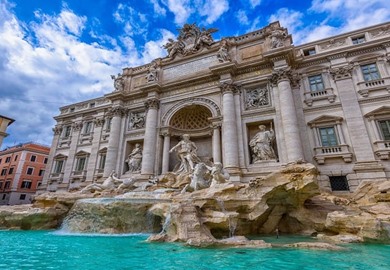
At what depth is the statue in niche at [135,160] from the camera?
60.5ft

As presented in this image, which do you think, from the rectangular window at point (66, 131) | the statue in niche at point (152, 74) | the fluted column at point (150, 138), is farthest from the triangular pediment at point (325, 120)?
the rectangular window at point (66, 131)

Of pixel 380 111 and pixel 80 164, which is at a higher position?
pixel 380 111

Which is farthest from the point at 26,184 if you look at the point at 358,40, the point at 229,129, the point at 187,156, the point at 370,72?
the point at 358,40

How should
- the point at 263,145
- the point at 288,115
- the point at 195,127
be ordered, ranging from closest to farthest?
the point at 288,115, the point at 263,145, the point at 195,127

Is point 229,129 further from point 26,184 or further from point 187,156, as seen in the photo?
point 26,184

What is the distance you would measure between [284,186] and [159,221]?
5177mm

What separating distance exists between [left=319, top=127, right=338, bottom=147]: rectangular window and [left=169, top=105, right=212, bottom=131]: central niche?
8.27 metres

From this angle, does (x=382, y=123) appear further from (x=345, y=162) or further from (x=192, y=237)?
(x=192, y=237)

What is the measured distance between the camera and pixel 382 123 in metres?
13.2

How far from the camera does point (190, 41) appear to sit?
69.6ft

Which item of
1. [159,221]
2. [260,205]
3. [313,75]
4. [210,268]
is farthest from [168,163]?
[210,268]

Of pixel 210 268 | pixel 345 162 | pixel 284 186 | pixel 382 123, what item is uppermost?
pixel 382 123

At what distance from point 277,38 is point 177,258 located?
1682cm

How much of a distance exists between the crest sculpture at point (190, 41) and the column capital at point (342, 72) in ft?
33.2
